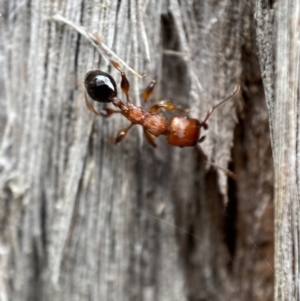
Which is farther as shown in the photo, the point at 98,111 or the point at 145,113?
the point at 145,113

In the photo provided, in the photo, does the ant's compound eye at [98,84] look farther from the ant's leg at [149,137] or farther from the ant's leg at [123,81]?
the ant's leg at [149,137]

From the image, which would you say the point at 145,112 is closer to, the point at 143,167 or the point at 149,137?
the point at 149,137

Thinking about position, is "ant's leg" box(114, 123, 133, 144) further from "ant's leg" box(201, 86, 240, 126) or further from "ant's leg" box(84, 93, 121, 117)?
"ant's leg" box(201, 86, 240, 126)

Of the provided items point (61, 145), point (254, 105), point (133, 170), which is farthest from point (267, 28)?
point (61, 145)

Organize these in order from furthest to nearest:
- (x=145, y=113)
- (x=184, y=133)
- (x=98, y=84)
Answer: (x=145, y=113)
(x=184, y=133)
(x=98, y=84)

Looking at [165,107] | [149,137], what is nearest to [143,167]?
[149,137]

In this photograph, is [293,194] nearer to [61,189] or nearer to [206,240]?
[206,240]

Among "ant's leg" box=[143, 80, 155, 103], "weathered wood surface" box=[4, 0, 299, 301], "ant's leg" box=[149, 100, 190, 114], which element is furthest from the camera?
"ant's leg" box=[149, 100, 190, 114]

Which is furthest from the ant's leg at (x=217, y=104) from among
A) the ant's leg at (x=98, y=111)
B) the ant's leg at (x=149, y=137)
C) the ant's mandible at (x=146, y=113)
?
the ant's leg at (x=98, y=111)

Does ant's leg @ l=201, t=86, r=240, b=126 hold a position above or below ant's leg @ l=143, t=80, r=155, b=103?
below

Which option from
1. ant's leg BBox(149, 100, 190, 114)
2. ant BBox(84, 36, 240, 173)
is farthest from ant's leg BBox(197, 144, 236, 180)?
ant's leg BBox(149, 100, 190, 114)
